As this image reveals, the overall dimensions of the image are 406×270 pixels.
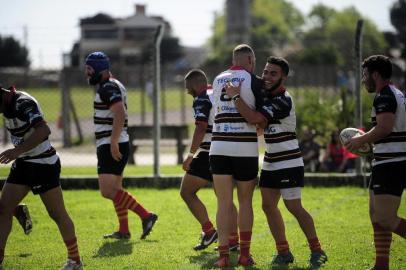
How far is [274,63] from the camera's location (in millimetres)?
8219

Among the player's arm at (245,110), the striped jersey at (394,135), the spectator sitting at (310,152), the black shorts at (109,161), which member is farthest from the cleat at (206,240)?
the spectator sitting at (310,152)

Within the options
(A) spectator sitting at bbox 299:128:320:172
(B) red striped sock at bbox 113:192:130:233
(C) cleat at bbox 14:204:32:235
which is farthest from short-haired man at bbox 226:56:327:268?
(A) spectator sitting at bbox 299:128:320:172

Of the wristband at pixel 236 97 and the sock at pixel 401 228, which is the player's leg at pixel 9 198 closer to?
the wristband at pixel 236 97

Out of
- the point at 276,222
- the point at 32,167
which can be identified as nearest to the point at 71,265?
the point at 32,167

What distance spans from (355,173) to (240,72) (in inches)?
278

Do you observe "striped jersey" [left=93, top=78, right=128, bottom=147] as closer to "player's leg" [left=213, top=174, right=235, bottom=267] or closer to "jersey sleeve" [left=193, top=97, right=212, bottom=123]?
"jersey sleeve" [left=193, top=97, right=212, bottom=123]

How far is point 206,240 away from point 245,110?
2106 millimetres

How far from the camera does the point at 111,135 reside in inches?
383

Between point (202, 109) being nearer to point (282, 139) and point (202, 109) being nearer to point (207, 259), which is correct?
point (282, 139)

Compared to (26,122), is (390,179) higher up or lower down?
lower down

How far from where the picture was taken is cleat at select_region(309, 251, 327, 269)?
8.14 m

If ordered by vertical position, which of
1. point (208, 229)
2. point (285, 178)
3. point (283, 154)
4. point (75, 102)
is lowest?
point (75, 102)

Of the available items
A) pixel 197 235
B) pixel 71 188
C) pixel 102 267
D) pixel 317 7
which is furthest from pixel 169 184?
pixel 317 7

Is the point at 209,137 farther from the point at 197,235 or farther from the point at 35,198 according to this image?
the point at 35,198
